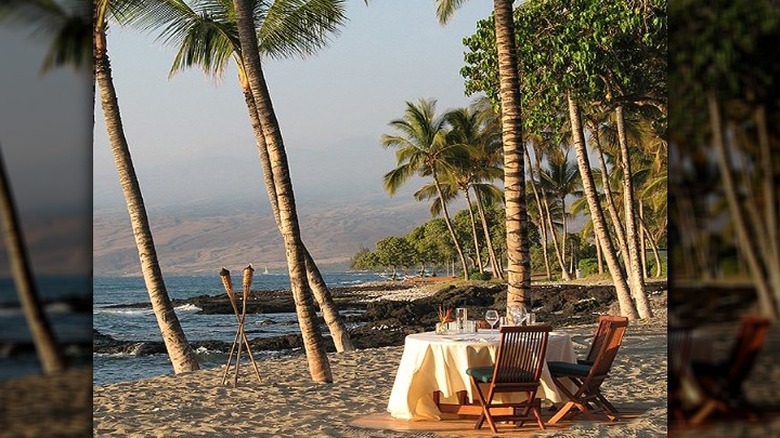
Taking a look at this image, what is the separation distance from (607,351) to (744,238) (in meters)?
6.93

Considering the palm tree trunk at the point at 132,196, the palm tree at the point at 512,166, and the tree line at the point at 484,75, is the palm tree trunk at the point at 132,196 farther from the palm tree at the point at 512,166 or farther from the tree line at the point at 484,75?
the palm tree at the point at 512,166

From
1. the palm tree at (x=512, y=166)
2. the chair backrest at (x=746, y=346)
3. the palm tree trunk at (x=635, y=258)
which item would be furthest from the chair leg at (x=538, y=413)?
the palm tree trunk at (x=635, y=258)

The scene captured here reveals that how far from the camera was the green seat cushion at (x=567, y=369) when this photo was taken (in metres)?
8.24

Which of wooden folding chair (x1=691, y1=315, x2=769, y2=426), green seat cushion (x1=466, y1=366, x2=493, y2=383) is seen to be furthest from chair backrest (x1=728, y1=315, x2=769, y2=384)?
green seat cushion (x1=466, y1=366, x2=493, y2=383)

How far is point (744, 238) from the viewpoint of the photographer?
58.3 inches

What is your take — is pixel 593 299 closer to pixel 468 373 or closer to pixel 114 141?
pixel 114 141

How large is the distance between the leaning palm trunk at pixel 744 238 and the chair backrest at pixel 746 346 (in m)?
0.02

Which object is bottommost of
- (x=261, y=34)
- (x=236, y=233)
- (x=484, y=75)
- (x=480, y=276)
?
(x=480, y=276)

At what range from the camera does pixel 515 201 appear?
11.2m

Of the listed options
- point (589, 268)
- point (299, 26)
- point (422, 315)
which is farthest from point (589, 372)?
point (589, 268)

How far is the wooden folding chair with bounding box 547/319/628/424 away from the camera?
26.9 feet

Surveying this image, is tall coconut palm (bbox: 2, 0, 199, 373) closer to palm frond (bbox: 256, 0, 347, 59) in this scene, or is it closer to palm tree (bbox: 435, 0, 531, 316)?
palm frond (bbox: 256, 0, 347, 59)

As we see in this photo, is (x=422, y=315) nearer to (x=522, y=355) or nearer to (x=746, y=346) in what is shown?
(x=522, y=355)

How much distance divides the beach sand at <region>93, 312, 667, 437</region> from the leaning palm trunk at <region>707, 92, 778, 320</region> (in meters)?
6.61
